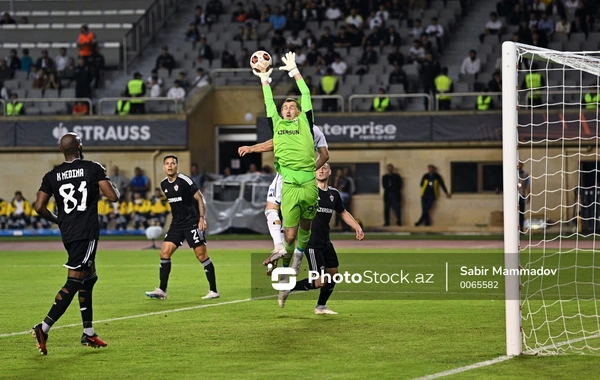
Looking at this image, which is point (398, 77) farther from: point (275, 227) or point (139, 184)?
point (275, 227)

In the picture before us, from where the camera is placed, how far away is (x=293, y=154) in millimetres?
11453

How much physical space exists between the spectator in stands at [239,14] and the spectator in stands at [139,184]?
8.36m

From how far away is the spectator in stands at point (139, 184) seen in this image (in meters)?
34.7

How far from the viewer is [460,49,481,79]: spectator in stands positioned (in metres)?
34.9

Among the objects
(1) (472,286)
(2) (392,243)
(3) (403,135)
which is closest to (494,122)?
(3) (403,135)

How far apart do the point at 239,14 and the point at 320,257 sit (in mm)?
28342

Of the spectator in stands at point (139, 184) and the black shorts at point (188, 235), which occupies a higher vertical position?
the spectator in stands at point (139, 184)

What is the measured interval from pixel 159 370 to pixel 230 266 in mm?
12135

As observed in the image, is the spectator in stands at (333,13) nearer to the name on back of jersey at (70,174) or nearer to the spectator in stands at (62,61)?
the spectator in stands at (62,61)

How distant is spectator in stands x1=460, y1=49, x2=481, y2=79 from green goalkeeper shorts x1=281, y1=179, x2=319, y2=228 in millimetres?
24349

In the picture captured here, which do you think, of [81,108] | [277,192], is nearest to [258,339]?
[277,192]

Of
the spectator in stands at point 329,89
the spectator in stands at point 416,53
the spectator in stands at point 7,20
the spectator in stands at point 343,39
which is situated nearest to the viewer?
the spectator in stands at point 329,89

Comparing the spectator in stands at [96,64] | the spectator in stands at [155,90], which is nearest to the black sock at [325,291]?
the spectator in stands at [155,90]

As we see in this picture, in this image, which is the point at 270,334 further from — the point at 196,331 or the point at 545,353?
the point at 545,353
